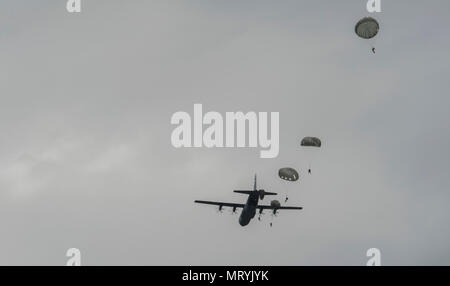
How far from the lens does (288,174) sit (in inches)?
3526

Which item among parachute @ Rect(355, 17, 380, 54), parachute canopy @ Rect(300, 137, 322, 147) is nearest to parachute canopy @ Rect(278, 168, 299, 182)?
parachute canopy @ Rect(300, 137, 322, 147)

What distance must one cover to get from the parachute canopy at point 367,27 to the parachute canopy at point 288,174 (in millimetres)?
20333

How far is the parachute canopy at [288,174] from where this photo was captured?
291 feet

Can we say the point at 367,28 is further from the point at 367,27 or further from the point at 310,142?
the point at 310,142

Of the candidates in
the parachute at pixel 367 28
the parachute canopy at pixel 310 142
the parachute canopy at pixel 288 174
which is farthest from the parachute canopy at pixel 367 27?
the parachute canopy at pixel 288 174

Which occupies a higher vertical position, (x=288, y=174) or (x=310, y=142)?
(x=310, y=142)

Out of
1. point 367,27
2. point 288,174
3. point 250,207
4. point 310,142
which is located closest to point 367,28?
point 367,27

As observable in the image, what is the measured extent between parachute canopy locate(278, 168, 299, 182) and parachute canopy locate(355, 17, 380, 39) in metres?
20.3

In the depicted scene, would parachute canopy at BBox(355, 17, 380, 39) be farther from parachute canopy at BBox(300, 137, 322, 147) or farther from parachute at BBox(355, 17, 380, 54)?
parachute canopy at BBox(300, 137, 322, 147)

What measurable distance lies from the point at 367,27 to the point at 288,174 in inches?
862

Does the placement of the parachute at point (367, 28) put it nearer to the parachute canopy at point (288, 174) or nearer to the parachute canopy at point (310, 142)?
the parachute canopy at point (310, 142)

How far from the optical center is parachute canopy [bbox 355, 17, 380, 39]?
80.5 m
